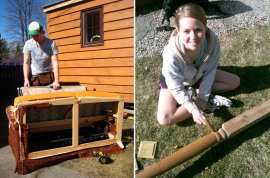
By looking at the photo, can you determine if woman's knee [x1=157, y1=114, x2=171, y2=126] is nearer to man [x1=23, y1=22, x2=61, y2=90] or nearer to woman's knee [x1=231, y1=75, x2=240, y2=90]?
woman's knee [x1=231, y1=75, x2=240, y2=90]

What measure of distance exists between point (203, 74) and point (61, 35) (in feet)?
4.49

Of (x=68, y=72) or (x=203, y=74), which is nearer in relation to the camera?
(x=203, y=74)

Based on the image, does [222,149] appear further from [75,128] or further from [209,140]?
[75,128]

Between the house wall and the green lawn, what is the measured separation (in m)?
0.33

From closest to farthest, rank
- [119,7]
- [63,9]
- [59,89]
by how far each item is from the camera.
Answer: [59,89] < [119,7] < [63,9]

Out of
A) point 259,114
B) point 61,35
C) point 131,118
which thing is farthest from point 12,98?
point 61,35

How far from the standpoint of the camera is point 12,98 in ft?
4.17

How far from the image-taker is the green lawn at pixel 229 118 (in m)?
1.15

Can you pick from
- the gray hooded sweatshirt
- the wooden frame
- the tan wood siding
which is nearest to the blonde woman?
the gray hooded sweatshirt

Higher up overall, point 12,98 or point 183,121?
point 12,98

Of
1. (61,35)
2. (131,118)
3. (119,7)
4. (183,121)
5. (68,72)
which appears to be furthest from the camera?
(68,72)

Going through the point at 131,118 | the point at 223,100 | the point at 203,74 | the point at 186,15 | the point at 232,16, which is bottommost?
the point at 131,118

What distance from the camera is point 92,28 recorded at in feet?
7.50

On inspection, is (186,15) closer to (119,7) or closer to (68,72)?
(119,7)
